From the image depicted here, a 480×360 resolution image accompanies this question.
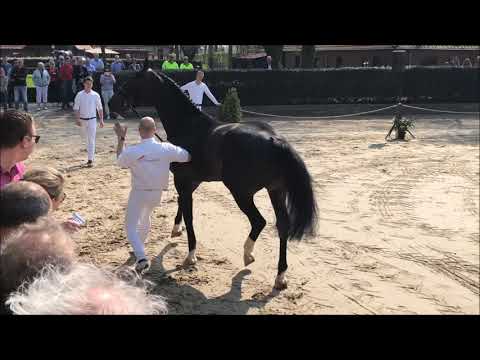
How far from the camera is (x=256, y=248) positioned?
5.49m

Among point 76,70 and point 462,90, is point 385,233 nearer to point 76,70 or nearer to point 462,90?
point 76,70

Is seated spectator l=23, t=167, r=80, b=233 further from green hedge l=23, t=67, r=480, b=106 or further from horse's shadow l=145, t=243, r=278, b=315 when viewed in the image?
green hedge l=23, t=67, r=480, b=106

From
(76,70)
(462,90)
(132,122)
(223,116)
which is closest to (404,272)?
(223,116)

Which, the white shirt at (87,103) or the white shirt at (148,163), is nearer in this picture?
the white shirt at (148,163)

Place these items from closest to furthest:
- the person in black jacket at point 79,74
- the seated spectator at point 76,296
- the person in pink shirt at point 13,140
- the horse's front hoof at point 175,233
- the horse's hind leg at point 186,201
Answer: the seated spectator at point 76,296
the person in pink shirt at point 13,140
the horse's hind leg at point 186,201
the horse's front hoof at point 175,233
the person in black jacket at point 79,74

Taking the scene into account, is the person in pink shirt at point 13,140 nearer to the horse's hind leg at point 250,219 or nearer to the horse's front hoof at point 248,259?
the horse's hind leg at point 250,219

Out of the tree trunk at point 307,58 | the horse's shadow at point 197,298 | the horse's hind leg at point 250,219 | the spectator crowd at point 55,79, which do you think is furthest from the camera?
the tree trunk at point 307,58

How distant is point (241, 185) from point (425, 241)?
86.7 inches

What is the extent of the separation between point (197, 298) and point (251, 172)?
4.05ft

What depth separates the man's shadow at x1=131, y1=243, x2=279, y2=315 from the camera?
13.5 ft

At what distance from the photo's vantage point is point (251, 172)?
4.61 meters

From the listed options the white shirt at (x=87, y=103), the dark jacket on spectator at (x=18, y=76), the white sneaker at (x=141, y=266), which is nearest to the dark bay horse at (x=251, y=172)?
the white sneaker at (x=141, y=266)

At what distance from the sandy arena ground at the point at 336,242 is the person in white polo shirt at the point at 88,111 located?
44 cm

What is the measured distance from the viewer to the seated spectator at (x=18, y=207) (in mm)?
1414
